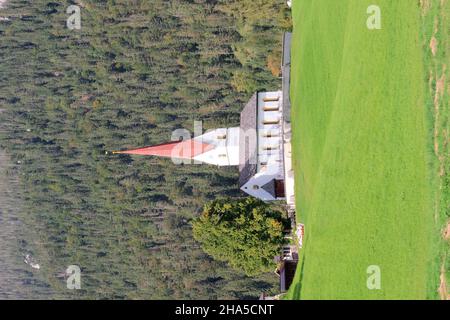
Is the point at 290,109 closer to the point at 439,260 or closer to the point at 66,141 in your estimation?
the point at 439,260

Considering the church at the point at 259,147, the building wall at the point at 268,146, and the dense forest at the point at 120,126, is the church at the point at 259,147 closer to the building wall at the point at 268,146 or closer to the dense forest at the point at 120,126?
the building wall at the point at 268,146

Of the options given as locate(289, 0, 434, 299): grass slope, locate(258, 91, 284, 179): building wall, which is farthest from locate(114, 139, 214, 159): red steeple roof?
locate(289, 0, 434, 299): grass slope

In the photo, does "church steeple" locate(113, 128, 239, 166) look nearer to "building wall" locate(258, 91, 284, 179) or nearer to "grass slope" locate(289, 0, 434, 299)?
"building wall" locate(258, 91, 284, 179)

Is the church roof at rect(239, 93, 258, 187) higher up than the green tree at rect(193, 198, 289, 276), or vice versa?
the church roof at rect(239, 93, 258, 187)

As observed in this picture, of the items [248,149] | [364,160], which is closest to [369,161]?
[364,160]

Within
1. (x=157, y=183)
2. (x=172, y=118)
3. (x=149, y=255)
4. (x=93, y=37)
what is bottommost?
(x=149, y=255)
